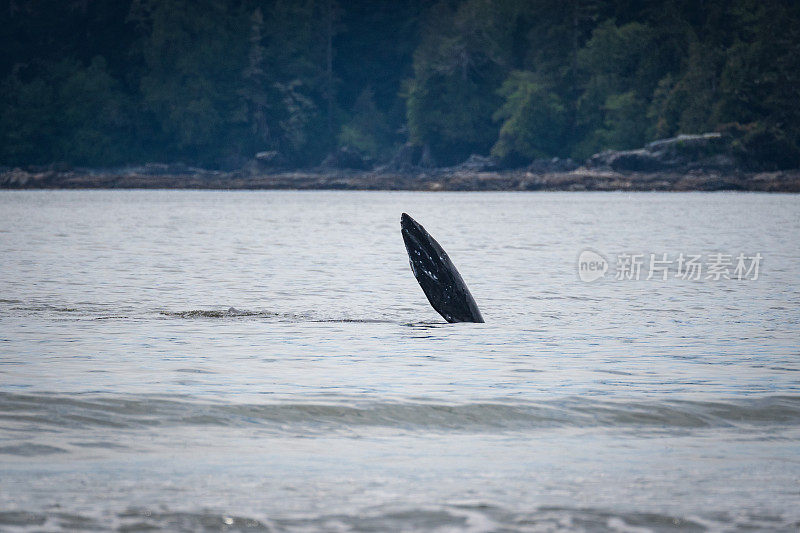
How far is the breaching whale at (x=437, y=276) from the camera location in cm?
1594

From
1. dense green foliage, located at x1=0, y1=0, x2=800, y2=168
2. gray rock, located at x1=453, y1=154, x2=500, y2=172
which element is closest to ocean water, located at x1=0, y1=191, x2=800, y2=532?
dense green foliage, located at x1=0, y1=0, x2=800, y2=168

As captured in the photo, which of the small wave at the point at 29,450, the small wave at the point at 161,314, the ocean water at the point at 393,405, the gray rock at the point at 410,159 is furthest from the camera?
the gray rock at the point at 410,159

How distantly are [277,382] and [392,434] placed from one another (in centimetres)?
233

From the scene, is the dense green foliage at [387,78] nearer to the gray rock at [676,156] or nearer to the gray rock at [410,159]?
the gray rock at [410,159]

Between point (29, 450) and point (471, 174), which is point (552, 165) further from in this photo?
point (29, 450)

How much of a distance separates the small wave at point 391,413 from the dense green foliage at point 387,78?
79266 millimetres

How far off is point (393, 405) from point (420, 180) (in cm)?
9746

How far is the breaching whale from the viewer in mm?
15938

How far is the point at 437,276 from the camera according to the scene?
1612 centimetres

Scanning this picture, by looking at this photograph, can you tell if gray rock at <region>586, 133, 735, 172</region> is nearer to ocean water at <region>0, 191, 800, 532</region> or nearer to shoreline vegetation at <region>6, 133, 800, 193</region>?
shoreline vegetation at <region>6, 133, 800, 193</region>

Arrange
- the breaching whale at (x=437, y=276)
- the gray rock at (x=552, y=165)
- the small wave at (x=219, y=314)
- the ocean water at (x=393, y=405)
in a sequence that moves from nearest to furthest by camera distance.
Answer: the ocean water at (x=393, y=405)
the breaching whale at (x=437, y=276)
the small wave at (x=219, y=314)
the gray rock at (x=552, y=165)

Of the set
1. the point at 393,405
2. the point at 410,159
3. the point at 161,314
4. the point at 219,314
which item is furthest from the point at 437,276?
the point at 410,159

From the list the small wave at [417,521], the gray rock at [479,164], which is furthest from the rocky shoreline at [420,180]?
the small wave at [417,521]

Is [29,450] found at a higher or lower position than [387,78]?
lower
